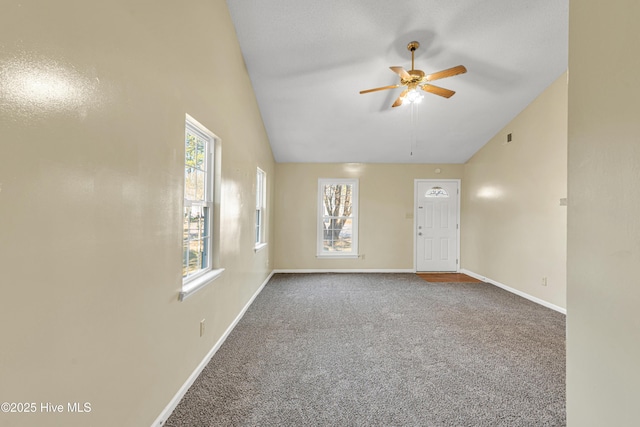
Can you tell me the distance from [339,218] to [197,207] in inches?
154

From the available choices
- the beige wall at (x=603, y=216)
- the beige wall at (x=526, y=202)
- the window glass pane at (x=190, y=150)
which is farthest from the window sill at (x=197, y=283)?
the beige wall at (x=526, y=202)

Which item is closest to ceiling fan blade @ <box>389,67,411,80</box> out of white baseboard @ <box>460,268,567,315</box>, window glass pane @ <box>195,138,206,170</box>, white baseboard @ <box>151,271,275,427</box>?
window glass pane @ <box>195,138,206,170</box>

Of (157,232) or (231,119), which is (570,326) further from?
(231,119)

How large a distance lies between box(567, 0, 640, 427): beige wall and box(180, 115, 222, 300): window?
2.22 metres

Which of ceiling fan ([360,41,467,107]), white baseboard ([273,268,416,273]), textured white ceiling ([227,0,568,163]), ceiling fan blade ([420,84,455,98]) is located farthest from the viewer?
white baseboard ([273,268,416,273])

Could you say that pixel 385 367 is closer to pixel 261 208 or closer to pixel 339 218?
pixel 261 208

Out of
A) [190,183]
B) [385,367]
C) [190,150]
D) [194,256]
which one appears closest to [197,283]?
[194,256]

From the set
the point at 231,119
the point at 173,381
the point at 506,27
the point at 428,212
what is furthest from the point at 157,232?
the point at 428,212

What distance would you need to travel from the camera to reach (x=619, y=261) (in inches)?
42.7

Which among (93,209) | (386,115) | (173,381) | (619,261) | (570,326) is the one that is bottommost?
(173,381)

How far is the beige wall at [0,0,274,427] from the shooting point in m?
0.87

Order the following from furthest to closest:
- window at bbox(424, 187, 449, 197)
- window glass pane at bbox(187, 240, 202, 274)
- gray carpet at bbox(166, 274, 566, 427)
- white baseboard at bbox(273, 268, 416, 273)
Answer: window at bbox(424, 187, 449, 197) < white baseboard at bbox(273, 268, 416, 273) < window glass pane at bbox(187, 240, 202, 274) < gray carpet at bbox(166, 274, 566, 427)

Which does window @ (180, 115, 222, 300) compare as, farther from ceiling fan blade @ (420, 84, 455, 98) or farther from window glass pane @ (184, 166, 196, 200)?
ceiling fan blade @ (420, 84, 455, 98)

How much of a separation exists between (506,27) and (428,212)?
147 inches
